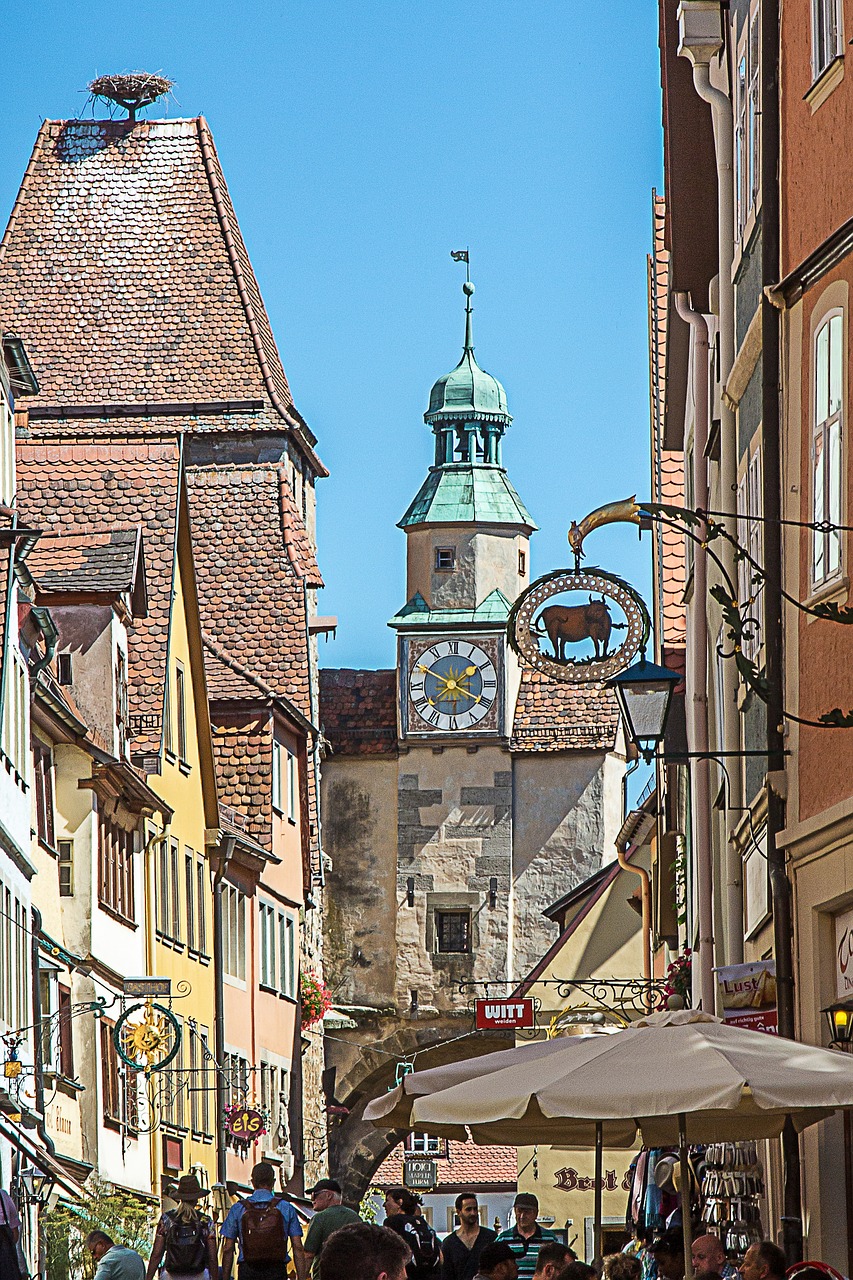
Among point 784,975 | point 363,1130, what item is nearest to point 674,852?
point 784,975

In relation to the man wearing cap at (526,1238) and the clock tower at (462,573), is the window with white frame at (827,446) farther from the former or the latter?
the clock tower at (462,573)

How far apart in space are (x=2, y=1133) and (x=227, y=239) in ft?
99.8

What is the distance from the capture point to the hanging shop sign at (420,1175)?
4984 cm

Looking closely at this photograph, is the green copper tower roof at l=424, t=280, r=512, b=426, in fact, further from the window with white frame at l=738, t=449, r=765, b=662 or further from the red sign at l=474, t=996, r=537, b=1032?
the window with white frame at l=738, t=449, r=765, b=662

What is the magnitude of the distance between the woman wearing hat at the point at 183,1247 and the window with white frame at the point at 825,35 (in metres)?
6.86

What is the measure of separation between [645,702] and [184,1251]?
4.35 m

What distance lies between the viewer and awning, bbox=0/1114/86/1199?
18233 mm

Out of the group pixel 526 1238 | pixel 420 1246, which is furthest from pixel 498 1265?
pixel 420 1246

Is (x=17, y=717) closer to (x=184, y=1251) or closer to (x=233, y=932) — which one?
(x=184, y=1251)

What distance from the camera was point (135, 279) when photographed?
46.2 m

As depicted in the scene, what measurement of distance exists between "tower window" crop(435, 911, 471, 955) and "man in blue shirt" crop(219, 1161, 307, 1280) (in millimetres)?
41373

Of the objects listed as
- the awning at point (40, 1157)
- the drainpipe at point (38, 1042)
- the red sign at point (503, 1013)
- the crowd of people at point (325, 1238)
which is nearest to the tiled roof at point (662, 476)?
the red sign at point (503, 1013)

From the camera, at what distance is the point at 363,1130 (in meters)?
53.2

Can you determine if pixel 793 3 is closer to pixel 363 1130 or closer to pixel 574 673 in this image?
pixel 574 673
